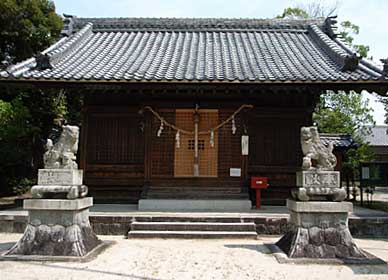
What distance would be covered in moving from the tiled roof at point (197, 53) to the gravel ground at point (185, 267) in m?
4.75

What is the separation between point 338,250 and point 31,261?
5648 mm

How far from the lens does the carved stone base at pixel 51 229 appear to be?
7066mm

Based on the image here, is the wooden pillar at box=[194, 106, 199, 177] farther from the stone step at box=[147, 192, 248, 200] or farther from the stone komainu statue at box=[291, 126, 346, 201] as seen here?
the stone komainu statue at box=[291, 126, 346, 201]

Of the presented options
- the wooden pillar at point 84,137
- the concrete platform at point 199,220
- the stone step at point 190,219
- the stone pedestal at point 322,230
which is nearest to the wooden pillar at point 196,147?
the concrete platform at point 199,220

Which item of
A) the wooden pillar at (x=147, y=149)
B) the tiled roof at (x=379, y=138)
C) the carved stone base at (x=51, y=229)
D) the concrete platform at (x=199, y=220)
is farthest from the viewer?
the tiled roof at (x=379, y=138)

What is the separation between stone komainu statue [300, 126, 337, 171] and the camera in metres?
7.34

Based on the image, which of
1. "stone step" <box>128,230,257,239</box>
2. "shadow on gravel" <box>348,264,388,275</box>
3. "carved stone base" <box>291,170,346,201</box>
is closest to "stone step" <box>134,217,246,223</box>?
"stone step" <box>128,230,257,239</box>

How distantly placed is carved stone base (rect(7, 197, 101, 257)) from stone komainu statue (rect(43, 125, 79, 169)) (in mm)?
689

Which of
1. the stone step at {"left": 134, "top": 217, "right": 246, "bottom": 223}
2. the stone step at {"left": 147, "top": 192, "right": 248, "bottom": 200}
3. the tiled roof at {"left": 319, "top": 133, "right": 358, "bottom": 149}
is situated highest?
the tiled roof at {"left": 319, "top": 133, "right": 358, "bottom": 149}

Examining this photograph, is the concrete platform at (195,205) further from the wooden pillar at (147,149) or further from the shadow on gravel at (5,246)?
the shadow on gravel at (5,246)

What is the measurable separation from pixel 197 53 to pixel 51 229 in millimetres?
8485

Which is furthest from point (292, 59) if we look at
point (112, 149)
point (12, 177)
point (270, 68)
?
point (12, 177)

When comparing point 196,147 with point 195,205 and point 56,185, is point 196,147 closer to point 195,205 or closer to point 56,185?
point 195,205

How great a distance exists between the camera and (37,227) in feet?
23.7
